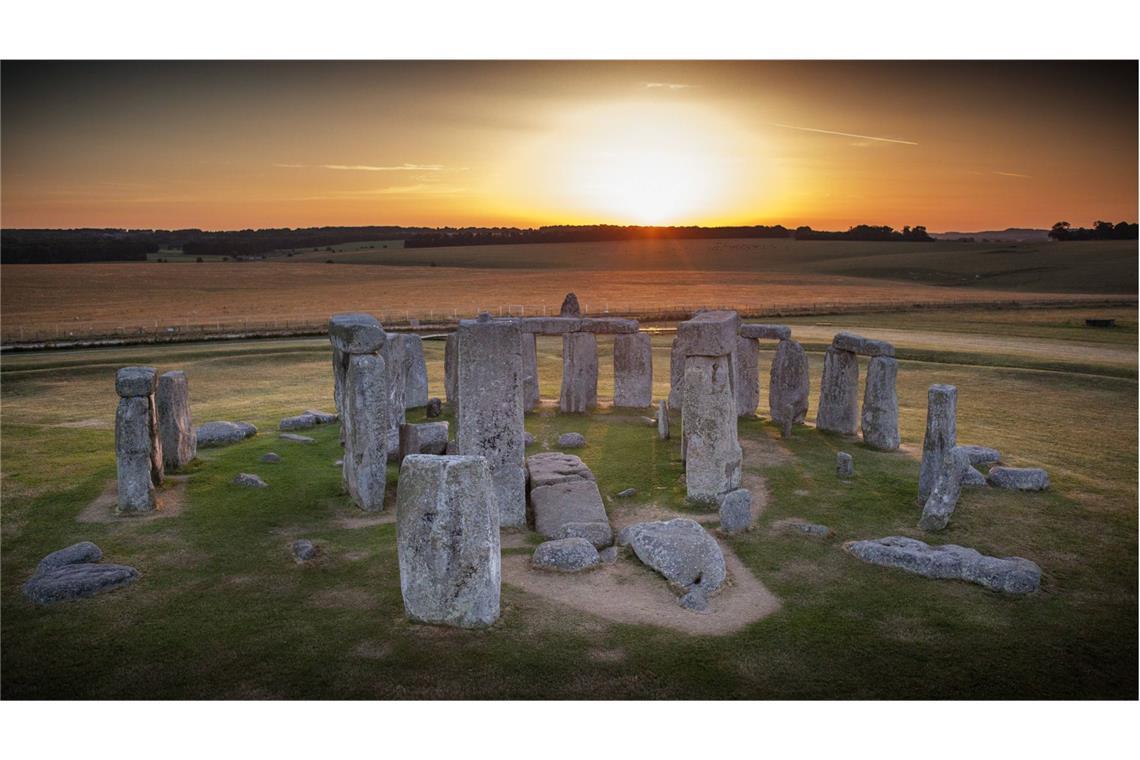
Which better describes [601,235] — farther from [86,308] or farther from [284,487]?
[284,487]

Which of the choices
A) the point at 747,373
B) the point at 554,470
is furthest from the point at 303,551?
the point at 747,373

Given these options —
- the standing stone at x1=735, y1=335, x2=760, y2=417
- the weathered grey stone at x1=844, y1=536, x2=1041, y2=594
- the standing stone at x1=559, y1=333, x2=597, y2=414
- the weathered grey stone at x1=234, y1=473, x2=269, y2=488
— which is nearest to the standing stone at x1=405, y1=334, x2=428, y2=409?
the standing stone at x1=559, y1=333, x2=597, y2=414

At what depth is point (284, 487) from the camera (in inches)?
585

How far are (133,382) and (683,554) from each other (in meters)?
→ 9.46

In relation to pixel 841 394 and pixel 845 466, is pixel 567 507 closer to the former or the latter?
pixel 845 466

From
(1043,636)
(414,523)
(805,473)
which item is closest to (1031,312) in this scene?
(805,473)

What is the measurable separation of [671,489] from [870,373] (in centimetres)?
597

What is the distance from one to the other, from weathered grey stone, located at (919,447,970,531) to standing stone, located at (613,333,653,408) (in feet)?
34.5

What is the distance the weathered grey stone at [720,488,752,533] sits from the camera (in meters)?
12.8

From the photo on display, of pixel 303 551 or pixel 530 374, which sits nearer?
pixel 303 551

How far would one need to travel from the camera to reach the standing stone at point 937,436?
1398 cm

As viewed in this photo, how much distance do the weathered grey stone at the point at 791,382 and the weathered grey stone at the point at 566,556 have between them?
1008 cm

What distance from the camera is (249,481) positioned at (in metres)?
14.9

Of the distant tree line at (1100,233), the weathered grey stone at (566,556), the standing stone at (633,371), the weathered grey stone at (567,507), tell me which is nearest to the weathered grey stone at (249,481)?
the weathered grey stone at (567,507)
